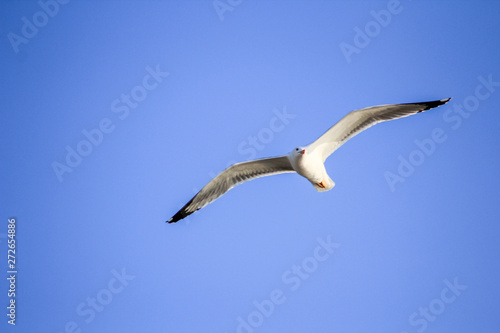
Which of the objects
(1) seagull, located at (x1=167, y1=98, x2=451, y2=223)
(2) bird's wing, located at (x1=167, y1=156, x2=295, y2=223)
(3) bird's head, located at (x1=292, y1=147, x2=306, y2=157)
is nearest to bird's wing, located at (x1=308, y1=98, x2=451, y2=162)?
(1) seagull, located at (x1=167, y1=98, x2=451, y2=223)

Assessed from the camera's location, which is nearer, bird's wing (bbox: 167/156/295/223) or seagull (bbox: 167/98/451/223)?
seagull (bbox: 167/98/451/223)

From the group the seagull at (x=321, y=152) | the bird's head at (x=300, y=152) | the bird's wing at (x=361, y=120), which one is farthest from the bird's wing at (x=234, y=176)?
the bird's wing at (x=361, y=120)

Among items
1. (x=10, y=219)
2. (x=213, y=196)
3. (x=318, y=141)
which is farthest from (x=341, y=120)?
(x=10, y=219)

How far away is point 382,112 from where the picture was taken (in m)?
11.9

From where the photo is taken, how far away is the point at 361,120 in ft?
39.3

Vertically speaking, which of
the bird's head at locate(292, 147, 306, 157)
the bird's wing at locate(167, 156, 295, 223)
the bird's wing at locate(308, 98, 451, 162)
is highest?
the bird's wing at locate(167, 156, 295, 223)

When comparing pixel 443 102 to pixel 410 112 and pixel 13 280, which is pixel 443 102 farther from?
pixel 13 280

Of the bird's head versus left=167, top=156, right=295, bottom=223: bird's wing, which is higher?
left=167, top=156, right=295, bottom=223: bird's wing

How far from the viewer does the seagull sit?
1187cm

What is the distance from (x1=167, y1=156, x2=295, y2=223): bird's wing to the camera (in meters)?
12.5

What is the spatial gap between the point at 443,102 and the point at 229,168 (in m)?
3.28

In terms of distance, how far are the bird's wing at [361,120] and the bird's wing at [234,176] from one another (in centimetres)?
77

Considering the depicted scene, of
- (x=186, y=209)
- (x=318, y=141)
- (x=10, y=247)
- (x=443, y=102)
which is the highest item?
(x=10, y=247)

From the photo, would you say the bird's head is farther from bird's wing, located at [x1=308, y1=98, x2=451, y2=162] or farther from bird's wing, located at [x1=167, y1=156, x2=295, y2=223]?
bird's wing, located at [x1=167, y1=156, x2=295, y2=223]
